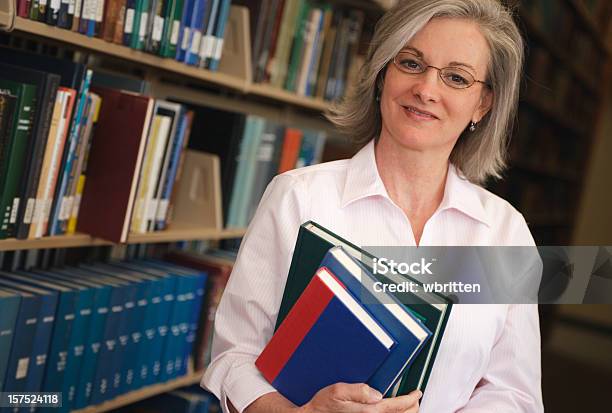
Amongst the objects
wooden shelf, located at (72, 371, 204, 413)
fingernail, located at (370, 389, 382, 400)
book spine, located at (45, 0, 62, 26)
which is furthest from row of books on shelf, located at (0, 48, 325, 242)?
fingernail, located at (370, 389, 382, 400)

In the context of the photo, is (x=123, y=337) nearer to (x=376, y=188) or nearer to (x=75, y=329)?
(x=75, y=329)

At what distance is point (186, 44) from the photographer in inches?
84.3

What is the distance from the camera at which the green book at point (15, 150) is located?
1.65 metres

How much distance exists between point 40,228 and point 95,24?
518 millimetres

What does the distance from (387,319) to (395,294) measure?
0.07m

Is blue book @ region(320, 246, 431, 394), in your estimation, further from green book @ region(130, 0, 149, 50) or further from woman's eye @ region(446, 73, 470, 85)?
green book @ region(130, 0, 149, 50)

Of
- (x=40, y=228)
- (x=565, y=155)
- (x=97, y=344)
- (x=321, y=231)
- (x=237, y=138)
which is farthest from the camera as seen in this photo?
(x=565, y=155)

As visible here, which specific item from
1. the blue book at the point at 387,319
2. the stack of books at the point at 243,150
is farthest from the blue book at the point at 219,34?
the blue book at the point at 387,319

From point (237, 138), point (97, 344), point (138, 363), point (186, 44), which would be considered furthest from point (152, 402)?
point (186, 44)

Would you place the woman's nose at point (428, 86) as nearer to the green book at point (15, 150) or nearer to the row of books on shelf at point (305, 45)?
the green book at point (15, 150)

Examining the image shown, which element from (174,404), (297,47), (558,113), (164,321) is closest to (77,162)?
(164,321)

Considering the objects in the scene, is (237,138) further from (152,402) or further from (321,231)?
(321,231)

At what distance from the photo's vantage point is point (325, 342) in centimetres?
118

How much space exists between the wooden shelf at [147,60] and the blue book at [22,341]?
24.5 inches
